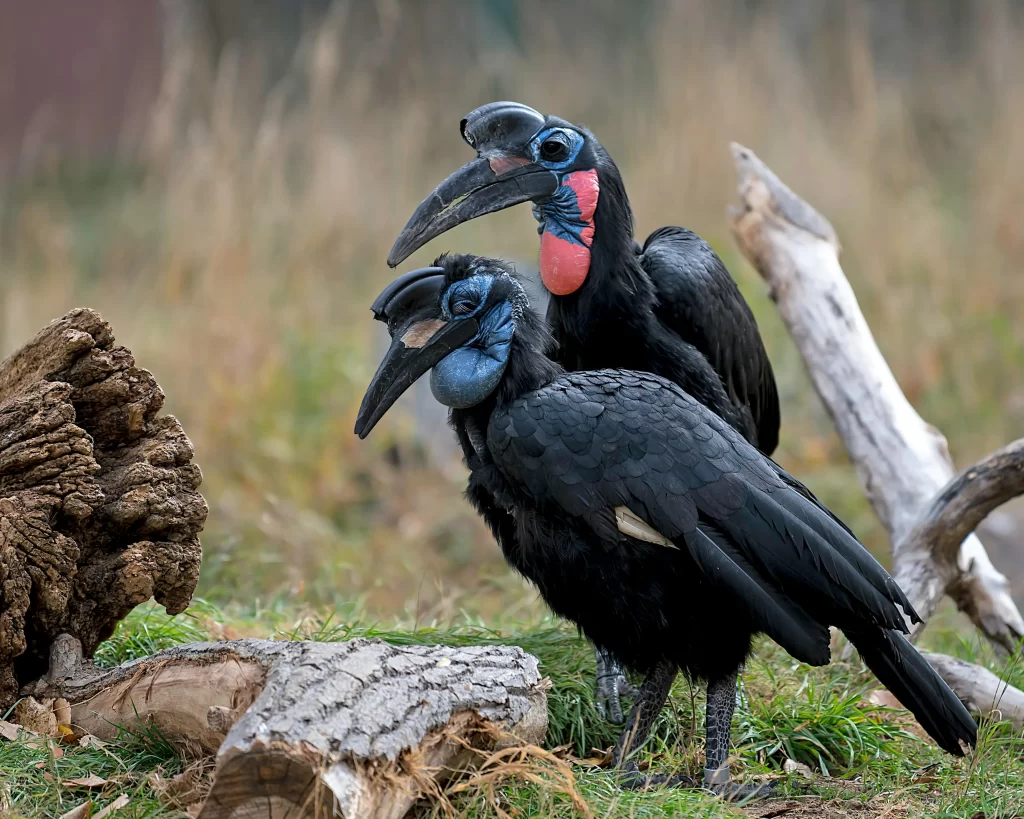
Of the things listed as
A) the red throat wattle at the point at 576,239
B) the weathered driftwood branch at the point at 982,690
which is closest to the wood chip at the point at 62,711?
the red throat wattle at the point at 576,239

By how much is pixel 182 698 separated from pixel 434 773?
0.66 m

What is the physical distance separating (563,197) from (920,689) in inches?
69.1

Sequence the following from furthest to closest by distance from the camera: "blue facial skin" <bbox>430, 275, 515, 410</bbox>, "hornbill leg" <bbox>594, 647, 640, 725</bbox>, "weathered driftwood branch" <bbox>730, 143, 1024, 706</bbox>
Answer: "weathered driftwood branch" <bbox>730, 143, 1024, 706</bbox> < "hornbill leg" <bbox>594, 647, 640, 725</bbox> < "blue facial skin" <bbox>430, 275, 515, 410</bbox>

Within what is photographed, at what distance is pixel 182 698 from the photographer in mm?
2852

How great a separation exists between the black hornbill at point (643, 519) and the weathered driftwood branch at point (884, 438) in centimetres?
94

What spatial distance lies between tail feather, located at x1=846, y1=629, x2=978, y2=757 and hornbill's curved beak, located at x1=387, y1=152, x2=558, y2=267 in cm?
161

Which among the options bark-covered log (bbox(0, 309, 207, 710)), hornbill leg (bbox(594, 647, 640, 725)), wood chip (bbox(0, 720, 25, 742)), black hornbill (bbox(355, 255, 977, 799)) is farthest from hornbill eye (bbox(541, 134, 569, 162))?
wood chip (bbox(0, 720, 25, 742))

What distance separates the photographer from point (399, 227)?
8.40 meters

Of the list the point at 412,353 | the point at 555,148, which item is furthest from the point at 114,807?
the point at 555,148

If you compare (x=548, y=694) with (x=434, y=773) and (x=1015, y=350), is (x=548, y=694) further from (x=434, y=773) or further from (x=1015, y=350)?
(x=1015, y=350)

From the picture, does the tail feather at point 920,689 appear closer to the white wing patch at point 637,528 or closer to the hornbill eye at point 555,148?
the white wing patch at point 637,528

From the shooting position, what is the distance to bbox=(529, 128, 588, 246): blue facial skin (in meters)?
3.77

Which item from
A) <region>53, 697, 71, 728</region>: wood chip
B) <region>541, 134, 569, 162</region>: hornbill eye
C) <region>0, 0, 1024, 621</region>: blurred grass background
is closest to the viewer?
<region>53, 697, 71, 728</region>: wood chip

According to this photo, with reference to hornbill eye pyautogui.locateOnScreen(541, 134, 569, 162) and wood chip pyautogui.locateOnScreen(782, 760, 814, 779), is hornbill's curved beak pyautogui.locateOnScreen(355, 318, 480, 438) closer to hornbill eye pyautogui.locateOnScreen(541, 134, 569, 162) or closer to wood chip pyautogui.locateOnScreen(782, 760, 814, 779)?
hornbill eye pyautogui.locateOnScreen(541, 134, 569, 162)
